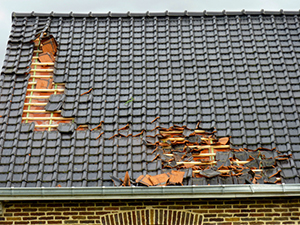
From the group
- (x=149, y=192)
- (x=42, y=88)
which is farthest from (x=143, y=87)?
(x=149, y=192)

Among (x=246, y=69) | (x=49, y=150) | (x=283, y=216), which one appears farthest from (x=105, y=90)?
(x=283, y=216)

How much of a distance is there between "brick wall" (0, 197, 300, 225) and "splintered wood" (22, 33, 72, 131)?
163cm

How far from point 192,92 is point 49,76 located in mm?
3086

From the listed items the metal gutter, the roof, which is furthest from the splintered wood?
the metal gutter

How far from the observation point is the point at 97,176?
19.0ft

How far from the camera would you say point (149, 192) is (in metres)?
5.39

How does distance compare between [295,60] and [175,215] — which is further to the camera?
[295,60]

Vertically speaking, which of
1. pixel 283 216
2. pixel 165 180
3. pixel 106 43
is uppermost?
pixel 106 43

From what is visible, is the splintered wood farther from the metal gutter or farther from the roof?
the metal gutter

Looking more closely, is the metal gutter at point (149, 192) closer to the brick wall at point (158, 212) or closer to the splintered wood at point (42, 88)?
the brick wall at point (158, 212)

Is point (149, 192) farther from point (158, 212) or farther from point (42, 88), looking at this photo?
point (42, 88)

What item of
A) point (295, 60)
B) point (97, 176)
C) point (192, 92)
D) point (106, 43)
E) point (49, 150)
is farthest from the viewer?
point (106, 43)

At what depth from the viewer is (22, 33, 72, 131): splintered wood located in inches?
267

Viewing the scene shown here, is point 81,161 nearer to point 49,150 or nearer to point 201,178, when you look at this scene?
point 49,150
